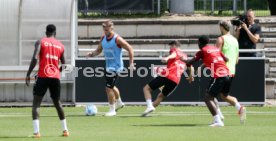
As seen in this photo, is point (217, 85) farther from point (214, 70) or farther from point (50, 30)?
point (50, 30)

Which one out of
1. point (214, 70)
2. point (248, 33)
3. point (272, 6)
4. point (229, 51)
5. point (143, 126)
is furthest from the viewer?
point (272, 6)

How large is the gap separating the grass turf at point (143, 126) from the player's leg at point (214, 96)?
0.26 meters

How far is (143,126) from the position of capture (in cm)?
1908

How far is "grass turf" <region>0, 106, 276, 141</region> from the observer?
661 inches

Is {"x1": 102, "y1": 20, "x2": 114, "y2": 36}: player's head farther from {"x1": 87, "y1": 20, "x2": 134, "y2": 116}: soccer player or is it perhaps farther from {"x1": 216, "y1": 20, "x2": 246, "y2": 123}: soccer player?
{"x1": 216, "y1": 20, "x2": 246, "y2": 123}: soccer player

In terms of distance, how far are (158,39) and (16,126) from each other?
11690 millimetres

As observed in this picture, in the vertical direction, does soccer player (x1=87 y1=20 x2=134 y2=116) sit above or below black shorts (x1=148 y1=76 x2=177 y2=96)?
above

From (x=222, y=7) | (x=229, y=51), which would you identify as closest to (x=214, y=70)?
(x=229, y=51)

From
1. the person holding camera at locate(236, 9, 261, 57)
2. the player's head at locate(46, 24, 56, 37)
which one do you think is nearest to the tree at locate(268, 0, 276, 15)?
the person holding camera at locate(236, 9, 261, 57)

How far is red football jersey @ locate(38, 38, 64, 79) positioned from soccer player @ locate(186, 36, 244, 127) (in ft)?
10.6

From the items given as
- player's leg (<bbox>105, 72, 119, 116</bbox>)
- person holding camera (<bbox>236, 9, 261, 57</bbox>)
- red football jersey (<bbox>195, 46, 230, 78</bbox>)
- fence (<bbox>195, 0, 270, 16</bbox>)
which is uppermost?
fence (<bbox>195, 0, 270, 16</bbox>)

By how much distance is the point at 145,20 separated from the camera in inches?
1209

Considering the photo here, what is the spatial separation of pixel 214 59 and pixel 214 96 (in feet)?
2.40

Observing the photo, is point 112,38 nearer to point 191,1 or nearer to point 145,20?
point 145,20
